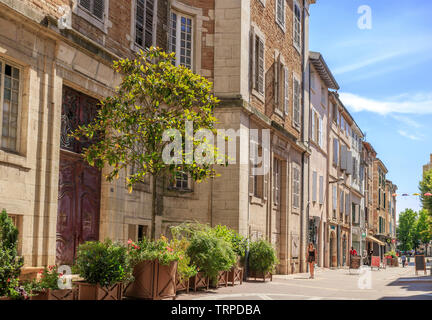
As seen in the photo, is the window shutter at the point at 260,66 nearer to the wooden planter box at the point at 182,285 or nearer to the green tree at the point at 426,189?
the wooden planter box at the point at 182,285

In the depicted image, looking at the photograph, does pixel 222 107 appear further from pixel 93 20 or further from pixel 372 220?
pixel 372 220

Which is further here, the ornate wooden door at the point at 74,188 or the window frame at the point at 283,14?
the window frame at the point at 283,14

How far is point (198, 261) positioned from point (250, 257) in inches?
192

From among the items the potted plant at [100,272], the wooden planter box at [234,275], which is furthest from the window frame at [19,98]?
the wooden planter box at [234,275]

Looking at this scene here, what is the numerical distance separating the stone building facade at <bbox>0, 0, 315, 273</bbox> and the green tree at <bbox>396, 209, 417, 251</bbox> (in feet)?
315

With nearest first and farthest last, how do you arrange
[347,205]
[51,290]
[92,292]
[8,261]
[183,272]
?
[8,261] < [51,290] < [92,292] < [183,272] < [347,205]

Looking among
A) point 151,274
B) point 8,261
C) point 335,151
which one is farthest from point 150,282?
point 335,151

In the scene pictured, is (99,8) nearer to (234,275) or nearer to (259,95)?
(234,275)

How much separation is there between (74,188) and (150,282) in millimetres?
3227

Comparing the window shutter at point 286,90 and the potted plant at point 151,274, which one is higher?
the window shutter at point 286,90

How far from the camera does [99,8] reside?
14062mm

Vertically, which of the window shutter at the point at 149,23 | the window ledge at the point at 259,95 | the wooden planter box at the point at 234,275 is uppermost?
the window shutter at the point at 149,23

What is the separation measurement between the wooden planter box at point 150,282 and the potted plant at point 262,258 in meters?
6.62

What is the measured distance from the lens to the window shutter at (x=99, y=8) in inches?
547
